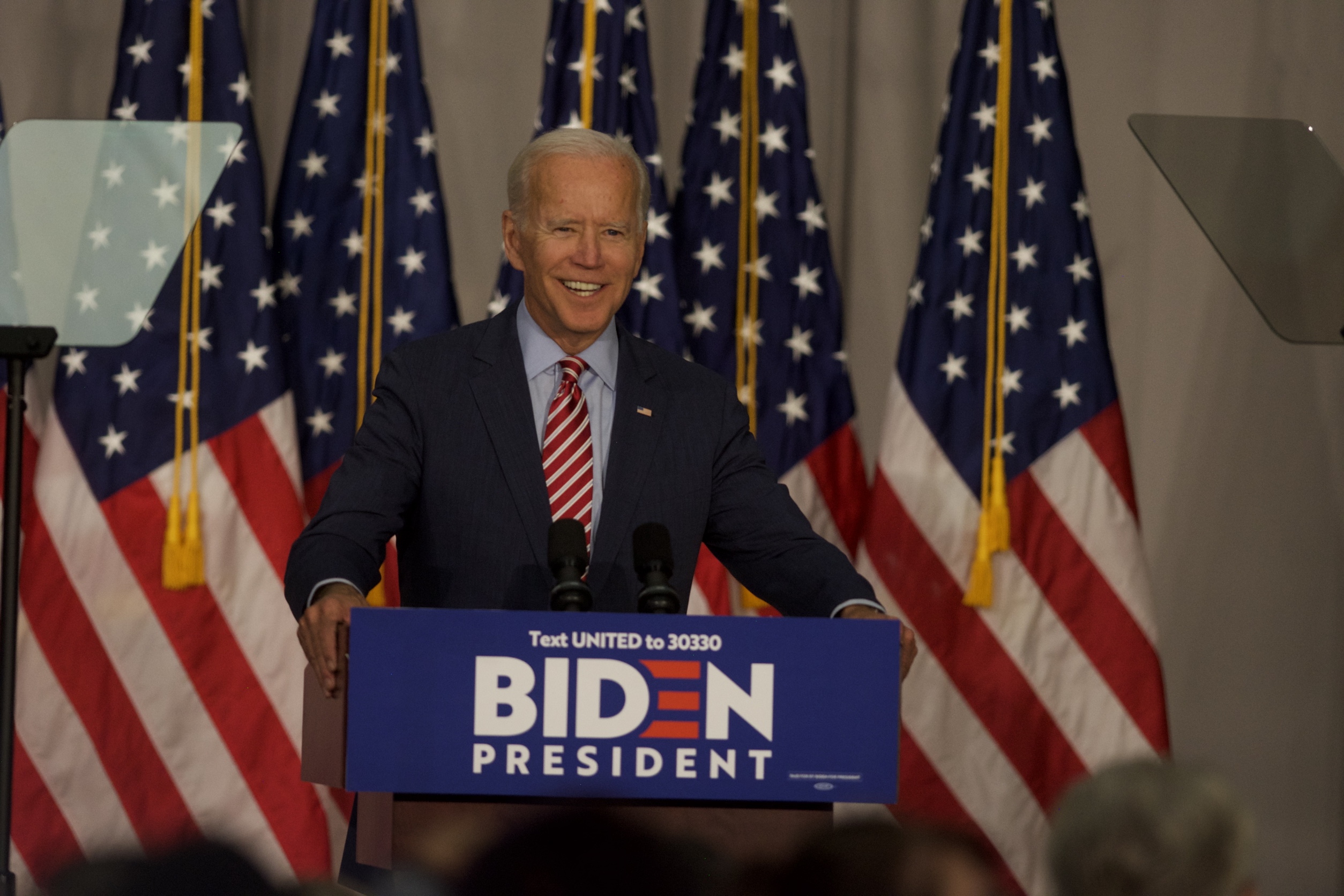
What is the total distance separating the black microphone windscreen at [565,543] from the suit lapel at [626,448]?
1.47 ft

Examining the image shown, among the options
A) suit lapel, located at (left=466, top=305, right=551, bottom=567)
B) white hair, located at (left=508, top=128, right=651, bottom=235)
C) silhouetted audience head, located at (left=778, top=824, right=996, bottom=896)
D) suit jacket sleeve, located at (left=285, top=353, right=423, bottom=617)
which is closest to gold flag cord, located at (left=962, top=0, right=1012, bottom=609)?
white hair, located at (left=508, top=128, right=651, bottom=235)

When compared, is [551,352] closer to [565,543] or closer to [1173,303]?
[565,543]

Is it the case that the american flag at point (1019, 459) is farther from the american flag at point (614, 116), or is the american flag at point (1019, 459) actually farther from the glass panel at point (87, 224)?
the glass panel at point (87, 224)

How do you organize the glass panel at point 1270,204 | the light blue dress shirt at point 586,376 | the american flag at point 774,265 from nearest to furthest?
the light blue dress shirt at point 586,376 → the glass panel at point 1270,204 → the american flag at point 774,265

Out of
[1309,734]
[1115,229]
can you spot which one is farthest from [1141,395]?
[1309,734]

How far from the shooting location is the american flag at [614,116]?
14.8ft

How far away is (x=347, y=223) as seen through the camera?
467cm

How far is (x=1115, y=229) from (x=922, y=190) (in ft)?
2.16

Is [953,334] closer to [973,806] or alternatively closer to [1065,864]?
[973,806]

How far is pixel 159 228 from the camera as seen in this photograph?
2990mm

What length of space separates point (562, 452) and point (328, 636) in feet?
2.26

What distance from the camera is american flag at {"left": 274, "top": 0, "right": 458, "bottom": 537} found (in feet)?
15.0

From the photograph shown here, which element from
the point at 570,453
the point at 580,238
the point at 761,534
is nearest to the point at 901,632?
the point at 761,534

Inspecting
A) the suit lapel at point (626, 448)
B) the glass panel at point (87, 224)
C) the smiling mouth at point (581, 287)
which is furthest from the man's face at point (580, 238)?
the glass panel at point (87, 224)
